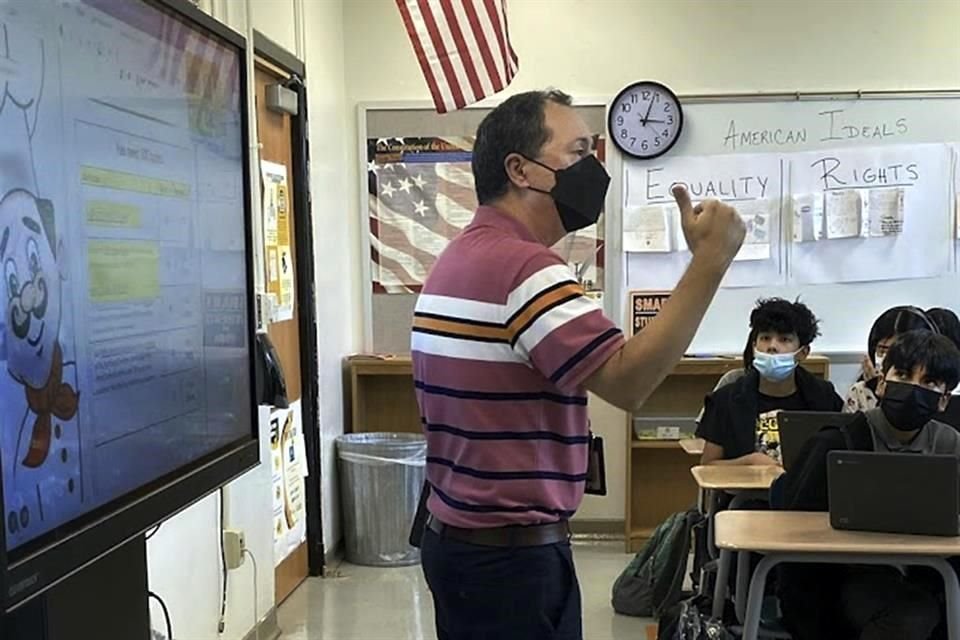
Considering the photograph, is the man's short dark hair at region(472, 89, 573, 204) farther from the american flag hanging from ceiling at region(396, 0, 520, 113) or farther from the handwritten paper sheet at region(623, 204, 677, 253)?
the handwritten paper sheet at region(623, 204, 677, 253)

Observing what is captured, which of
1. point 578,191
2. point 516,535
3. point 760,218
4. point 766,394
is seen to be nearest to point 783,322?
point 766,394

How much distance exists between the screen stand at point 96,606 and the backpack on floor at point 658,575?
7.87 ft

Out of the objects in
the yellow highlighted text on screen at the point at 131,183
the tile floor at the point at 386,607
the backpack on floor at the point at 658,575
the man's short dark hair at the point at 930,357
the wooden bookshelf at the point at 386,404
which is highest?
the yellow highlighted text on screen at the point at 131,183

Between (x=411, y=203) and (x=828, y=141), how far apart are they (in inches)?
78.3

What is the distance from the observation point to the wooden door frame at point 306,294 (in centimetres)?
391

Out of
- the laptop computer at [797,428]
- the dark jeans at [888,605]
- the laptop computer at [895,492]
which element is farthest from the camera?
the laptop computer at [797,428]

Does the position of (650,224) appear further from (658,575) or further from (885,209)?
Result: (658,575)

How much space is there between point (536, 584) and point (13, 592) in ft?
2.44

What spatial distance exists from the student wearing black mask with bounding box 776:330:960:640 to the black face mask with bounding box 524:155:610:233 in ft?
4.22

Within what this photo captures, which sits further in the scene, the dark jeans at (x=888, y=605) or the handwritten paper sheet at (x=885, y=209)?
the handwritten paper sheet at (x=885, y=209)

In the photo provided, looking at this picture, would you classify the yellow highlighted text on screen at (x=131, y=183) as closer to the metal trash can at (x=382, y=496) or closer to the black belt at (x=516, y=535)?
the black belt at (x=516, y=535)

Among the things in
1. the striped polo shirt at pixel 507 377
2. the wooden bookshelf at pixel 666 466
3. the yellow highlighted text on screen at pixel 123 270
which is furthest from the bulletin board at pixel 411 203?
the yellow highlighted text on screen at pixel 123 270

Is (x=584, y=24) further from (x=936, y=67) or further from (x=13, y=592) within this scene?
(x=13, y=592)

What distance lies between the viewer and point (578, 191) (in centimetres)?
152
